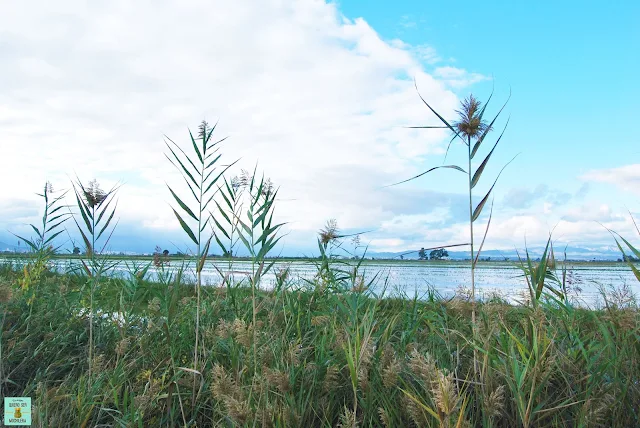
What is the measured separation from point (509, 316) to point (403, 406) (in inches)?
89.2

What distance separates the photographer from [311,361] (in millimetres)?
3400

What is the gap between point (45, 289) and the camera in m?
5.72

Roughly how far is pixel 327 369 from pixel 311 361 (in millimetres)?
409

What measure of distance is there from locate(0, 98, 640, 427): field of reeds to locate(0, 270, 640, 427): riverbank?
0.05 ft

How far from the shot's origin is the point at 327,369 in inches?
118

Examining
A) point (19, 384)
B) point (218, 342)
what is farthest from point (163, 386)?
point (19, 384)

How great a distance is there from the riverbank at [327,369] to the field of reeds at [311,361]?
0.05 feet

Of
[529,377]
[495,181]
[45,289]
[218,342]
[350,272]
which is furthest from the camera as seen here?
[45,289]

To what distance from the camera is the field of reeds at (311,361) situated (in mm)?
2656

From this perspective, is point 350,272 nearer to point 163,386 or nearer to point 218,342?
point 218,342

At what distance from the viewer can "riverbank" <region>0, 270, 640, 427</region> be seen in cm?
262

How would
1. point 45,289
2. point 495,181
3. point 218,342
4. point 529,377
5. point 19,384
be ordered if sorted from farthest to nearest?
point 45,289, point 19,384, point 218,342, point 495,181, point 529,377

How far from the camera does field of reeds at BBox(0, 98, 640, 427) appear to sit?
2.66m

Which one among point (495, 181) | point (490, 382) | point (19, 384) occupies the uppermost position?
point (495, 181)
